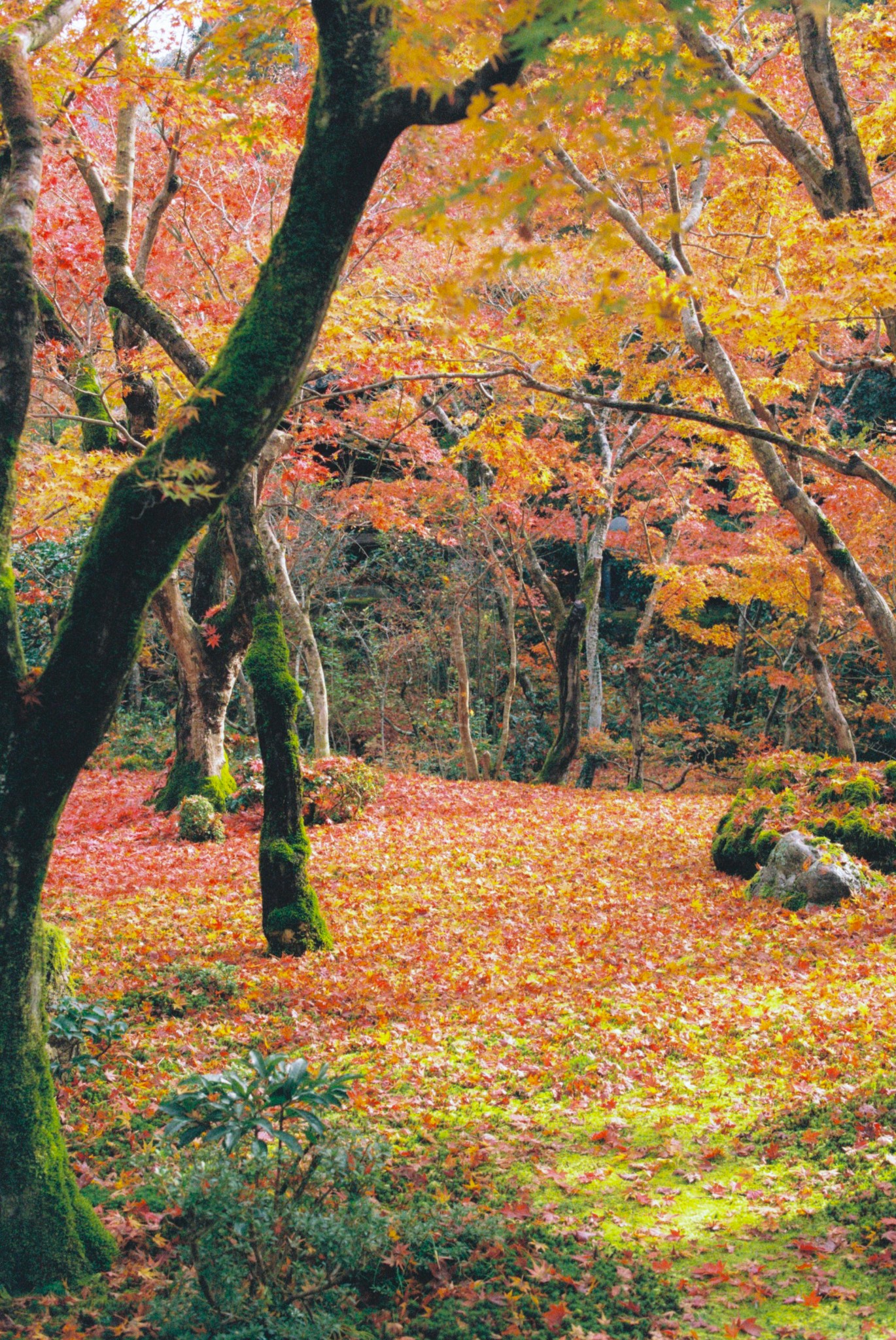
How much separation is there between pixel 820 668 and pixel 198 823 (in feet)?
26.9

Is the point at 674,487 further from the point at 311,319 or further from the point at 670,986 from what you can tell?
the point at 311,319

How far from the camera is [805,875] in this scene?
28.0 feet

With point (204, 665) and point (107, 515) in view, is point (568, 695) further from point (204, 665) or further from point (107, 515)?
point (107, 515)

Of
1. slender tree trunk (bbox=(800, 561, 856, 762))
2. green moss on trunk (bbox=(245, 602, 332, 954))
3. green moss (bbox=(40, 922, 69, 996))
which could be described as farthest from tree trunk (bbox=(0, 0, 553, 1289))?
slender tree trunk (bbox=(800, 561, 856, 762))

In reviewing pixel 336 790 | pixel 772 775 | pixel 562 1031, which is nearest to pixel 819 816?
pixel 772 775

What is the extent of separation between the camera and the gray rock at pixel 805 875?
27.5ft

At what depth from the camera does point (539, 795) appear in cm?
1475

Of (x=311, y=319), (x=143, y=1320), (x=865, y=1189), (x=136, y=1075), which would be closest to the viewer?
(x=143, y=1320)

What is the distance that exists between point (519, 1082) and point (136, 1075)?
82.0 inches

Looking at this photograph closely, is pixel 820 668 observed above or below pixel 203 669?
above

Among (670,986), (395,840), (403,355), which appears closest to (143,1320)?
(670,986)

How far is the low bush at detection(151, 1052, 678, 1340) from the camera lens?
2.86 metres

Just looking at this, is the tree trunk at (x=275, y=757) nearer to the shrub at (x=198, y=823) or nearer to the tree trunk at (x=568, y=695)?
the shrub at (x=198, y=823)

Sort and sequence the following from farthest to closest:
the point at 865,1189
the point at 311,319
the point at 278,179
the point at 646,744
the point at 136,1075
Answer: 1. the point at 646,744
2. the point at 278,179
3. the point at 136,1075
4. the point at 865,1189
5. the point at 311,319
